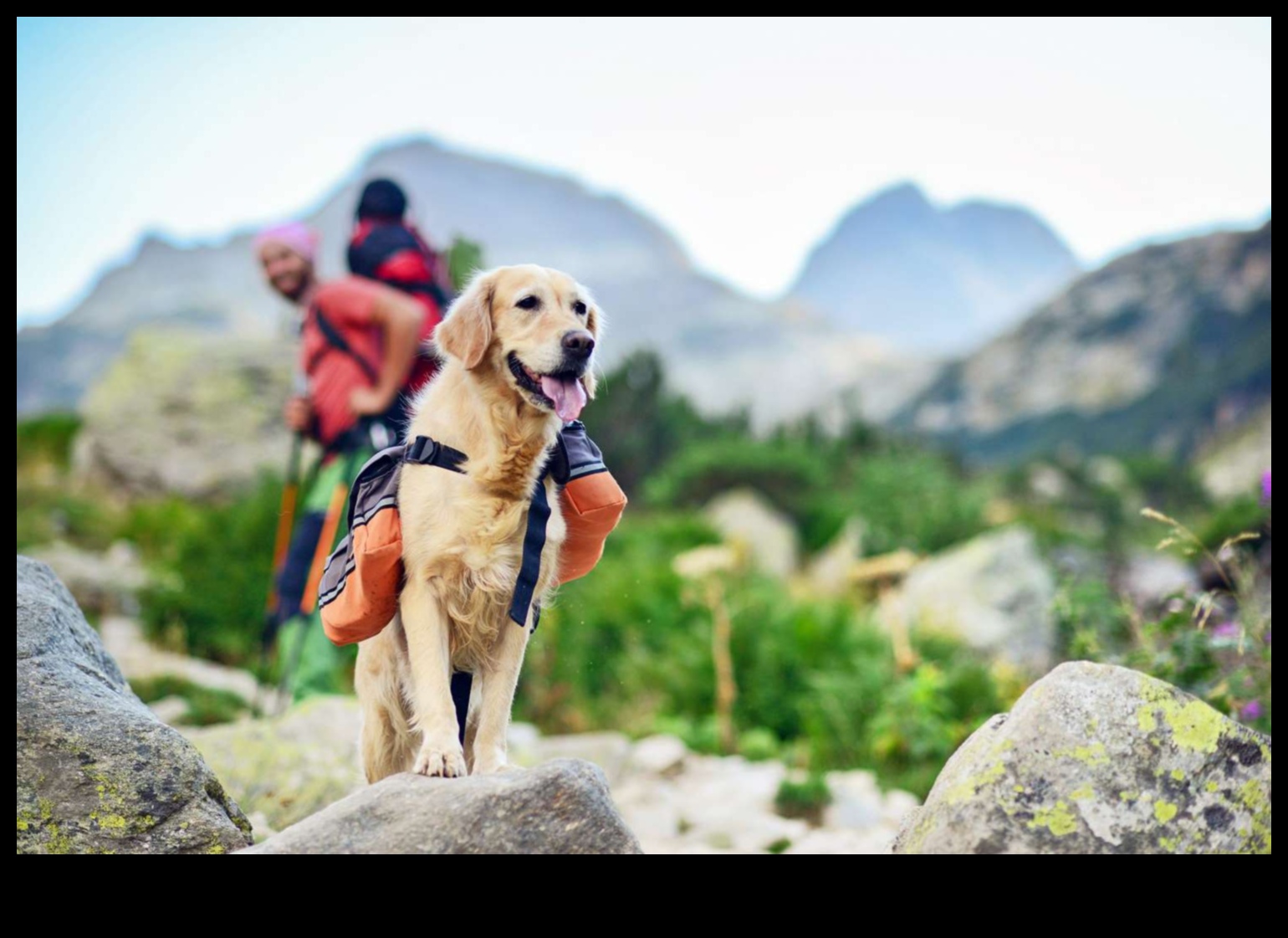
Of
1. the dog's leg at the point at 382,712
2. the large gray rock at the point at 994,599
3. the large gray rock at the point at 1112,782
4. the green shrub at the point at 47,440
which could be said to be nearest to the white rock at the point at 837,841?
the large gray rock at the point at 1112,782

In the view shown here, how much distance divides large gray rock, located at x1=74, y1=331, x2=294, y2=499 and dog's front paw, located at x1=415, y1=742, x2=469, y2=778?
13697 millimetres

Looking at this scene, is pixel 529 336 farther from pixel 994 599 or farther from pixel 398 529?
pixel 994 599

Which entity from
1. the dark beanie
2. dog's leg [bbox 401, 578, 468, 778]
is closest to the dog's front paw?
dog's leg [bbox 401, 578, 468, 778]

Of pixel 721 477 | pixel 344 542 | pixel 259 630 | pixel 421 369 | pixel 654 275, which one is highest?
pixel 654 275

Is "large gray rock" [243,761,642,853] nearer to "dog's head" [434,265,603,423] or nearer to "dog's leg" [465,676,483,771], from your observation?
"dog's leg" [465,676,483,771]

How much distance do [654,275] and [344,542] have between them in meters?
41.5

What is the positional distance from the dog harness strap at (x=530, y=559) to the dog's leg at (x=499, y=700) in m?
0.09

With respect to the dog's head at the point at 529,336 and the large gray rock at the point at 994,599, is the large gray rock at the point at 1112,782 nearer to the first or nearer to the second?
the dog's head at the point at 529,336

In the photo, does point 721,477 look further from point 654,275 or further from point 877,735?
point 654,275

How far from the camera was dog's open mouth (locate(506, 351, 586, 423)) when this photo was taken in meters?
2.47
